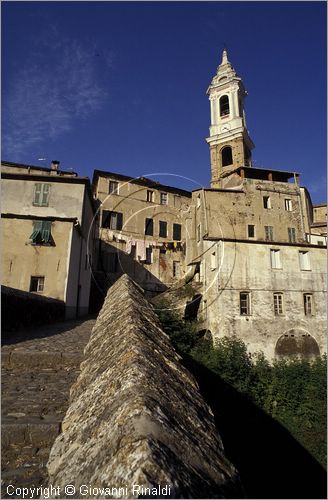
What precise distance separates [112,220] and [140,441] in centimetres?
3233

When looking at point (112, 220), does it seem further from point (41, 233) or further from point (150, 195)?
point (41, 233)

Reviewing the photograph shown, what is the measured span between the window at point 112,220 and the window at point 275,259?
652 inches

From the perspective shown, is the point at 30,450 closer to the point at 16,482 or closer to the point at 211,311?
the point at 16,482

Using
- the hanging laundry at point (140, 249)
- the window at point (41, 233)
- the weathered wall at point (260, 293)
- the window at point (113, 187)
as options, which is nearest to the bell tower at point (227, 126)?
the hanging laundry at point (140, 249)

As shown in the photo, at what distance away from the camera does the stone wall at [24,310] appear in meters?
11.4

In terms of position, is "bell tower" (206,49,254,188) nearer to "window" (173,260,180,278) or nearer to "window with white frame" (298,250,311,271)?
"window" (173,260,180,278)

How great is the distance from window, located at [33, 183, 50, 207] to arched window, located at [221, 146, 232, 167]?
26.6 metres

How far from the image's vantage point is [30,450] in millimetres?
2410

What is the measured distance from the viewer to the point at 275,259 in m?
23.9

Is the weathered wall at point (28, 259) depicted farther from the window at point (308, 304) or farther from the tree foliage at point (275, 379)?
the window at point (308, 304)

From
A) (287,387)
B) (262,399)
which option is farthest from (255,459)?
(287,387)

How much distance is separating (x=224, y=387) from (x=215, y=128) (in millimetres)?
34284

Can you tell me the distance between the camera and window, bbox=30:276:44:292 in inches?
666

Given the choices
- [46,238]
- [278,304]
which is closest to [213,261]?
[278,304]
